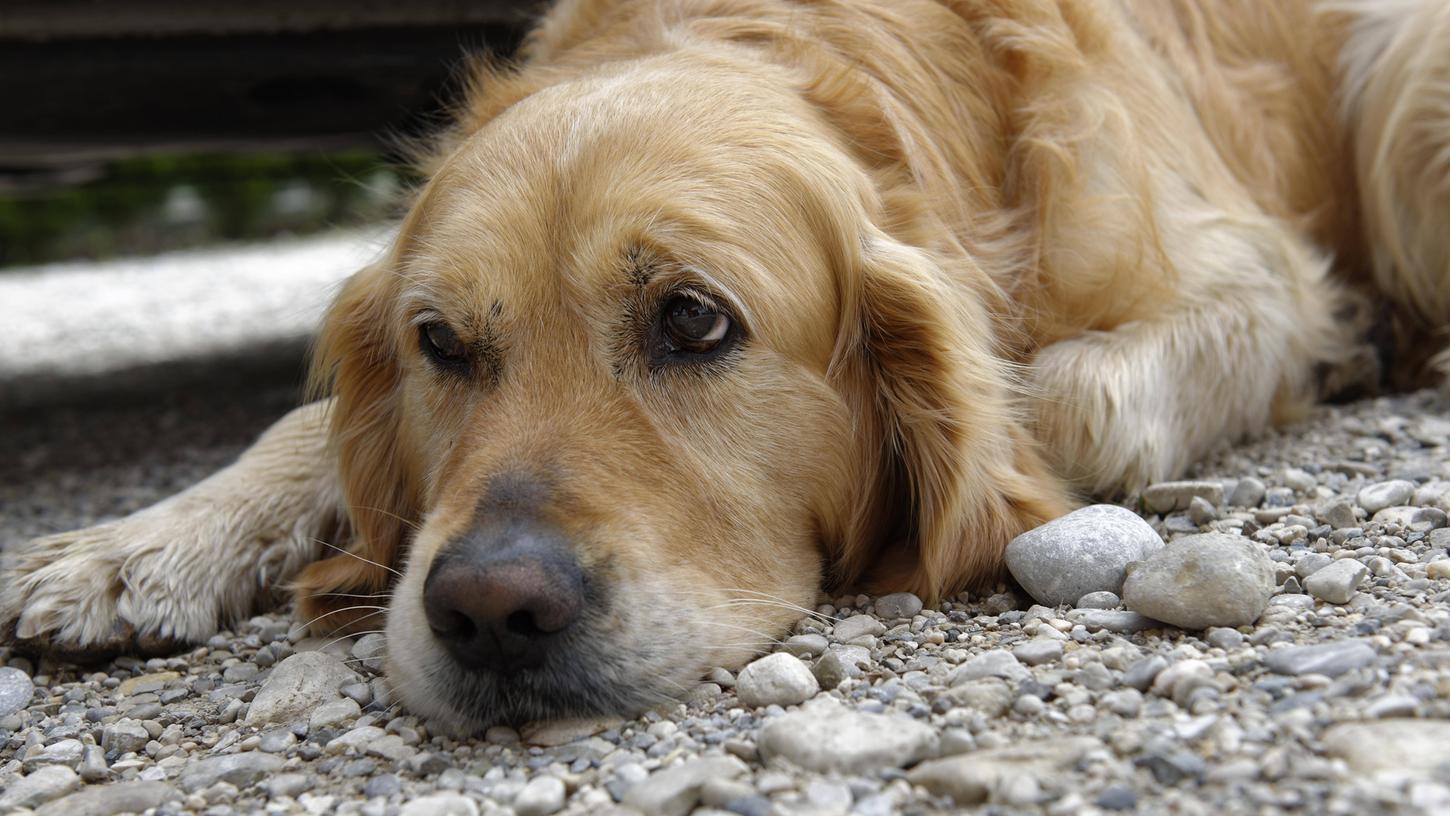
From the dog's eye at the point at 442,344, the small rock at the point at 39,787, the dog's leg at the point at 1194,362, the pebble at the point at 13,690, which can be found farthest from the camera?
the dog's leg at the point at 1194,362

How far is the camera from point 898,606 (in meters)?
2.76

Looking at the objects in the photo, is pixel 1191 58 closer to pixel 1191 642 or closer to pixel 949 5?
pixel 949 5

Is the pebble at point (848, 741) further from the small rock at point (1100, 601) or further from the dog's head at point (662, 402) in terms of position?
the small rock at point (1100, 601)

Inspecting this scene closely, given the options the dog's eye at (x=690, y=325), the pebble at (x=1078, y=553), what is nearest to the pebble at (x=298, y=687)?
the dog's eye at (x=690, y=325)

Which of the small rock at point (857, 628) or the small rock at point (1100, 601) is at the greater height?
the small rock at point (1100, 601)

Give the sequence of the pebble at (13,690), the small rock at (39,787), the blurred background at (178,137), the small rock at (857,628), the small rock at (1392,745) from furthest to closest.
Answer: the blurred background at (178,137), the pebble at (13,690), the small rock at (857,628), the small rock at (39,787), the small rock at (1392,745)

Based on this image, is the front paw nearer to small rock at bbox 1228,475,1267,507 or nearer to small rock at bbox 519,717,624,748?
small rock at bbox 519,717,624,748

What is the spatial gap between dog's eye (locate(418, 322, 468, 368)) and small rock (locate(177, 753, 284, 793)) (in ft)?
3.06

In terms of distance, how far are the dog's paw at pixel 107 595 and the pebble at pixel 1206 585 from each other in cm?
220

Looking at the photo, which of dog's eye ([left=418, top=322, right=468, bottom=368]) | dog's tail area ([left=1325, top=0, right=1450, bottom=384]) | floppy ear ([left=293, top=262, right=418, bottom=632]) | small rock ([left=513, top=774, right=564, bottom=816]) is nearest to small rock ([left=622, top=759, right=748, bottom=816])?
small rock ([left=513, top=774, right=564, bottom=816])

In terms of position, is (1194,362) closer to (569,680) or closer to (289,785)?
(569,680)

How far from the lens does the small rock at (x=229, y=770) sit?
2.21 meters

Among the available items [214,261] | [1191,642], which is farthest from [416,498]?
[214,261]

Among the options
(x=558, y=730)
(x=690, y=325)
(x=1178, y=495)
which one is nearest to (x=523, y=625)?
(x=558, y=730)
